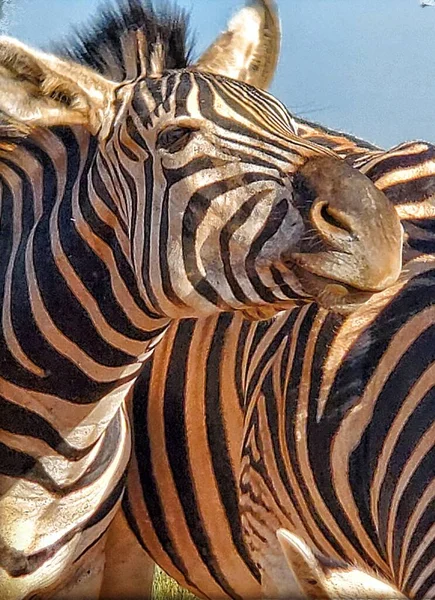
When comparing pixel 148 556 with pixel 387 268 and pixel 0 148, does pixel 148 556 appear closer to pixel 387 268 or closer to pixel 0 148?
pixel 0 148

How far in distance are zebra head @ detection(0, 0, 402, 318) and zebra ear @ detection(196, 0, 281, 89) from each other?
1.01ft

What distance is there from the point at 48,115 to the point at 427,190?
846 millimetres

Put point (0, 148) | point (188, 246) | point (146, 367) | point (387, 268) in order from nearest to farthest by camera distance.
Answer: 1. point (387, 268)
2. point (188, 246)
3. point (0, 148)
4. point (146, 367)

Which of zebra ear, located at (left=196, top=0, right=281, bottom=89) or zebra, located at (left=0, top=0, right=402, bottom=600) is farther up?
zebra ear, located at (left=196, top=0, right=281, bottom=89)

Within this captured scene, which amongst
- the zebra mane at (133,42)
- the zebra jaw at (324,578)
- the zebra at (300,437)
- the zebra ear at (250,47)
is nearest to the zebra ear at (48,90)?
the zebra mane at (133,42)

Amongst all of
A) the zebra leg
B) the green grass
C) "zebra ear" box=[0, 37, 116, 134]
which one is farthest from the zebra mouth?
A: the green grass

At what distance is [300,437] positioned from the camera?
2.25 metres

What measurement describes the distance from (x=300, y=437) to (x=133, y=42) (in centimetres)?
99

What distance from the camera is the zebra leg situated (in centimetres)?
297

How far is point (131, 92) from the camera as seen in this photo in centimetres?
216

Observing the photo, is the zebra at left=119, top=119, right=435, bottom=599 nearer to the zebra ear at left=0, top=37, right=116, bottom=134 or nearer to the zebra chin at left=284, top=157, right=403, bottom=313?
the zebra chin at left=284, top=157, right=403, bottom=313

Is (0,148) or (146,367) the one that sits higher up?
(0,148)

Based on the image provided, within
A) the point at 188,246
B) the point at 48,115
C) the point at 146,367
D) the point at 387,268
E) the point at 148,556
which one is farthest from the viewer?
the point at 148,556

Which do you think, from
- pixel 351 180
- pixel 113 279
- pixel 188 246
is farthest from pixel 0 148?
pixel 351 180
